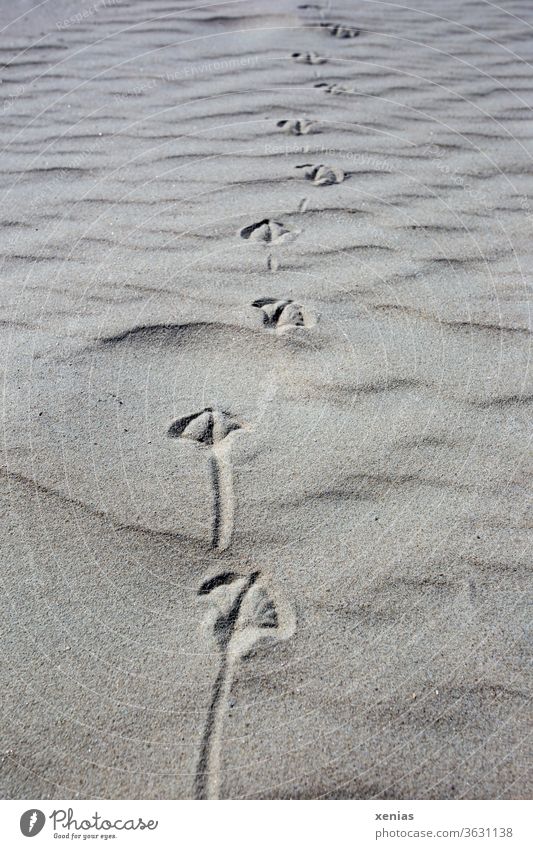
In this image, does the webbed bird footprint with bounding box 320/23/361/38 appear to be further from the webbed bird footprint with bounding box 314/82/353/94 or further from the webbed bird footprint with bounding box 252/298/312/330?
the webbed bird footprint with bounding box 252/298/312/330

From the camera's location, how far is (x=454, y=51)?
159 inches

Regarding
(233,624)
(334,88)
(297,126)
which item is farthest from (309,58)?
(233,624)

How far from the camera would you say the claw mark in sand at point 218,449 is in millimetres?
1746

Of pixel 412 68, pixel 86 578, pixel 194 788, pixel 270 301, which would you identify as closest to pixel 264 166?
pixel 270 301

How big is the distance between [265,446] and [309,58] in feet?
9.00

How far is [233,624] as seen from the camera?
1578 millimetres

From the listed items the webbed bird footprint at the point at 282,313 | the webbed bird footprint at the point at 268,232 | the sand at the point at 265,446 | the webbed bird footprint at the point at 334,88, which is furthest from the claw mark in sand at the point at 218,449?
the webbed bird footprint at the point at 334,88

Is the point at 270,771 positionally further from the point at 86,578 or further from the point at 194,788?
the point at 86,578

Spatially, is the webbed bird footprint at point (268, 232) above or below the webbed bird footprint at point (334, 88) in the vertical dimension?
below

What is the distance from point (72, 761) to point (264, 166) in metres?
2.34

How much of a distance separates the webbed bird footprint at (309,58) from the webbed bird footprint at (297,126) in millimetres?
690
